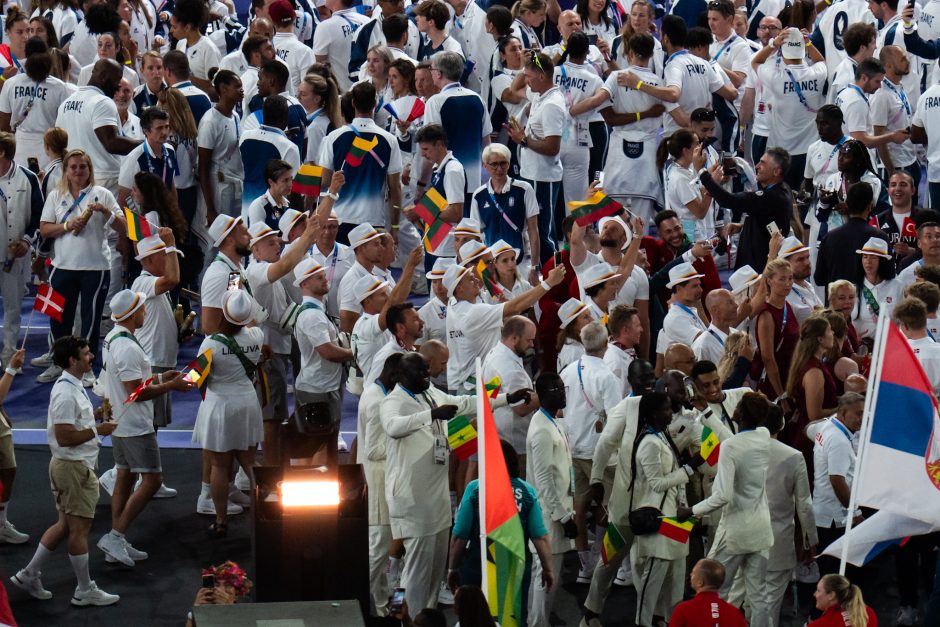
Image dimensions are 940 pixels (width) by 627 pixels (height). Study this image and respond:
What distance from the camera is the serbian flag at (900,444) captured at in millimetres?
8156

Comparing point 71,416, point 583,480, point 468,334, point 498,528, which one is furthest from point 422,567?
point 71,416

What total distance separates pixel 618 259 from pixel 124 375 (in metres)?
3.64

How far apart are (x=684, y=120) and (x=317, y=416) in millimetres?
Result: 6418

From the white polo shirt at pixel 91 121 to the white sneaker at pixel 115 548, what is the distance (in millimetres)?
4482

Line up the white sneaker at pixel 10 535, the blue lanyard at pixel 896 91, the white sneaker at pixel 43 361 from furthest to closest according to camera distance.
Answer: the blue lanyard at pixel 896 91, the white sneaker at pixel 43 361, the white sneaker at pixel 10 535

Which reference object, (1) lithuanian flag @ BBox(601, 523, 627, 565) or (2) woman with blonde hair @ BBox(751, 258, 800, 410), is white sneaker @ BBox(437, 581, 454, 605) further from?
(2) woman with blonde hair @ BBox(751, 258, 800, 410)

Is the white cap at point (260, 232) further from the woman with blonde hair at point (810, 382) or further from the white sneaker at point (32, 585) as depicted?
the woman with blonde hair at point (810, 382)

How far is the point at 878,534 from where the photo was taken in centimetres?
898

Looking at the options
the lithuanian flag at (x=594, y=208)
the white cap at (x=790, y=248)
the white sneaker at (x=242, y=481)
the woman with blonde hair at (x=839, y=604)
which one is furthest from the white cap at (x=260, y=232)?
the woman with blonde hair at (x=839, y=604)

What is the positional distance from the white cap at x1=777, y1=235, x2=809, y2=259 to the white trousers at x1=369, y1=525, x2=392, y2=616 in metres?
3.64

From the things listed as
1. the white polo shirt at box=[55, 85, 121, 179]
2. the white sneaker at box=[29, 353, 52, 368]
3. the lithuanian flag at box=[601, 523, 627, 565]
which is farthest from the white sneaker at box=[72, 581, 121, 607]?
the white polo shirt at box=[55, 85, 121, 179]

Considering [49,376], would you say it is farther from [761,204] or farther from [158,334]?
[761,204]

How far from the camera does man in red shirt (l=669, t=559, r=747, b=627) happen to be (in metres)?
8.73

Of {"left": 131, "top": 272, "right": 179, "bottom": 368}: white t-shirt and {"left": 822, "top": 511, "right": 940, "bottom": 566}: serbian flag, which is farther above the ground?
{"left": 131, "top": 272, "right": 179, "bottom": 368}: white t-shirt
